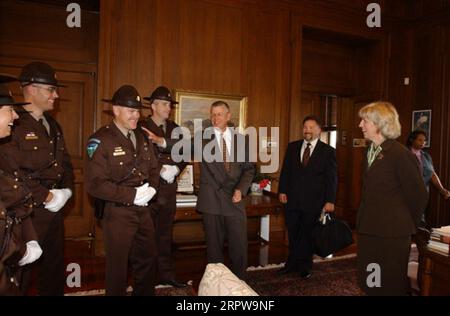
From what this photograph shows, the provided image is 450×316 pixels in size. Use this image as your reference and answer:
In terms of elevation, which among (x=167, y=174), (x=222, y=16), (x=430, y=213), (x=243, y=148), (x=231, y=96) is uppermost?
(x=222, y=16)

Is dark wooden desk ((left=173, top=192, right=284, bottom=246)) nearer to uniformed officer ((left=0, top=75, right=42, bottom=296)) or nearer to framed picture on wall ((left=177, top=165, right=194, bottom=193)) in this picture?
framed picture on wall ((left=177, top=165, right=194, bottom=193))

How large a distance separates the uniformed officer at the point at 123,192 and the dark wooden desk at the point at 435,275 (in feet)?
6.71

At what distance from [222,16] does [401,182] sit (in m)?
3.75

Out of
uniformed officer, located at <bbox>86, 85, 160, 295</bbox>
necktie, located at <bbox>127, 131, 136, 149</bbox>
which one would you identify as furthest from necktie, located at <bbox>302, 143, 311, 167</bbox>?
necktie, located at <bbox>127, 131, 136, 149</bbox>

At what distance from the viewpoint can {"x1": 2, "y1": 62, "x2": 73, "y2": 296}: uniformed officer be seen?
250 cm

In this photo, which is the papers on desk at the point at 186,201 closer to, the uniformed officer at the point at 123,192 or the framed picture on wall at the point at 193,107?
the framed picture on wall at the point at 193,107

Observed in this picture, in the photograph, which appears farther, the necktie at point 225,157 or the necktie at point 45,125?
the necktie at point 225,157

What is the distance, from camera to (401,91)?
6301 mm

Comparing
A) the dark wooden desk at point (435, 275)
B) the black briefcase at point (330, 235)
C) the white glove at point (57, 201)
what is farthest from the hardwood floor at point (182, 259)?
the dark wooden desk at point (435, 275)

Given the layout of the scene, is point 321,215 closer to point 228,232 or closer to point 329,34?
point 228,232

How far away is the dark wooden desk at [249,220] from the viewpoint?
396 centimetres
